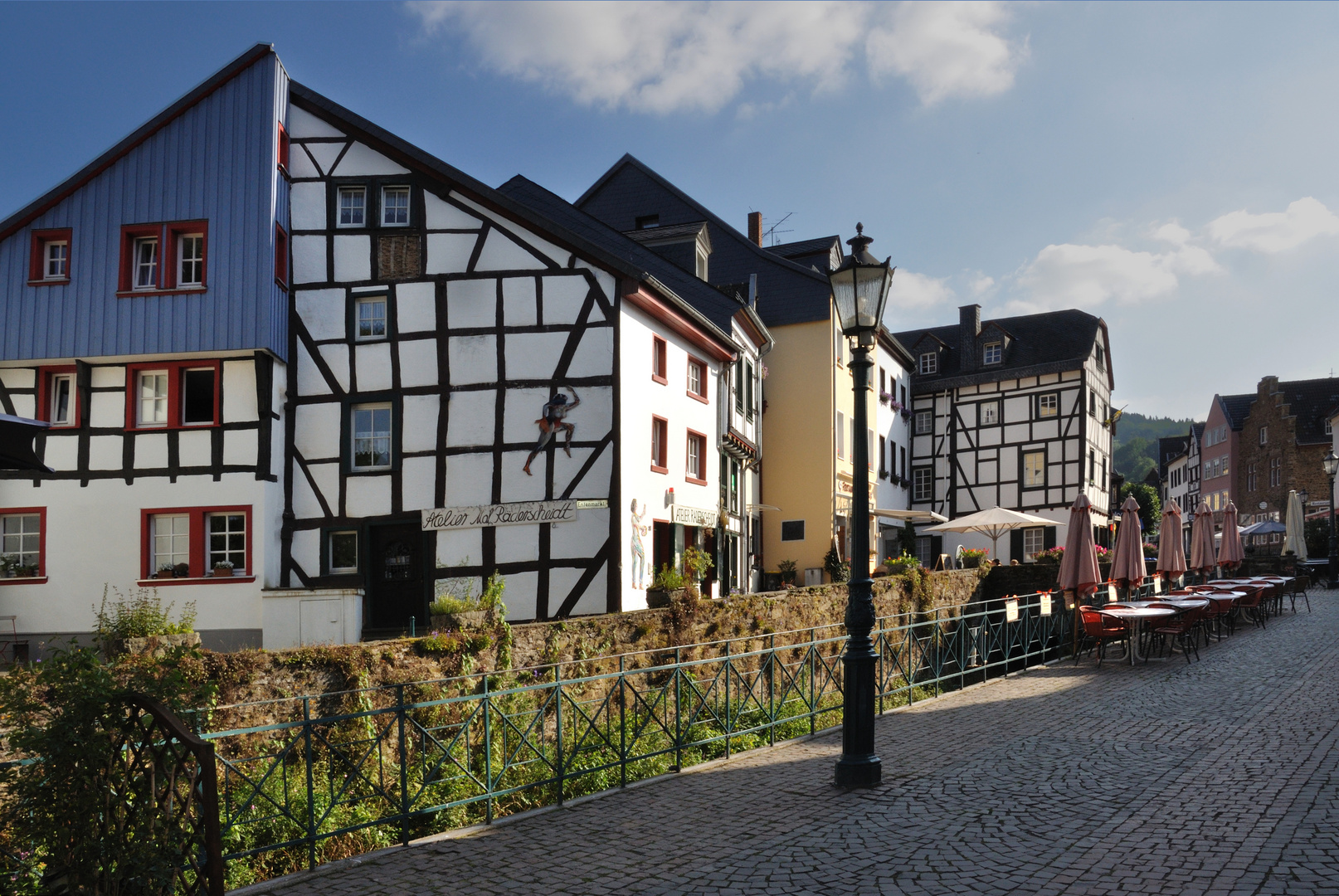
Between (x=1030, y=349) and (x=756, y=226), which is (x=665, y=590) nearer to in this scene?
(x=756, y=226)

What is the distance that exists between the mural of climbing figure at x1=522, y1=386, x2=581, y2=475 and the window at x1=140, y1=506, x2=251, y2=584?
5.41m

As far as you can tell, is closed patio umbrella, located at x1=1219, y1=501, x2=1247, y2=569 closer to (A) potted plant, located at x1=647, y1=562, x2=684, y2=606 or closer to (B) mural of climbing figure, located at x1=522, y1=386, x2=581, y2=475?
(A) potted plant, located at x1=647, y1=562, x2=684, y2=606

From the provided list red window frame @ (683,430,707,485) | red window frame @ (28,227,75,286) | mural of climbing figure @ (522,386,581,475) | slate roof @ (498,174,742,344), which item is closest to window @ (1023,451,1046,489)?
slate roof @ (498,174,742,344)

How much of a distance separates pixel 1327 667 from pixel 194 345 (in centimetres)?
1936

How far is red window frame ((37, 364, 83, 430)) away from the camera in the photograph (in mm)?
19312

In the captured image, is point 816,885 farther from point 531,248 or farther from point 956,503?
point 956,503

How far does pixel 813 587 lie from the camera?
19.4 meters

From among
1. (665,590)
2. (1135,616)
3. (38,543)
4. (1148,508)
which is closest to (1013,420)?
(1135,616)

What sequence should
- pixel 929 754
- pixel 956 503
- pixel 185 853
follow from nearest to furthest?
pixel 185 853
pixel 929 754
pixel 956 503

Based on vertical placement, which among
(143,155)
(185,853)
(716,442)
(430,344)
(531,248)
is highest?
(143,155)

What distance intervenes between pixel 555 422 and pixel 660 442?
9.74ft

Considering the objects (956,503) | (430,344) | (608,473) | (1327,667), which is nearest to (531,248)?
→ (430,344)

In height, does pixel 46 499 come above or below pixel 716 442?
below

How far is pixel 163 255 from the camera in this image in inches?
762
